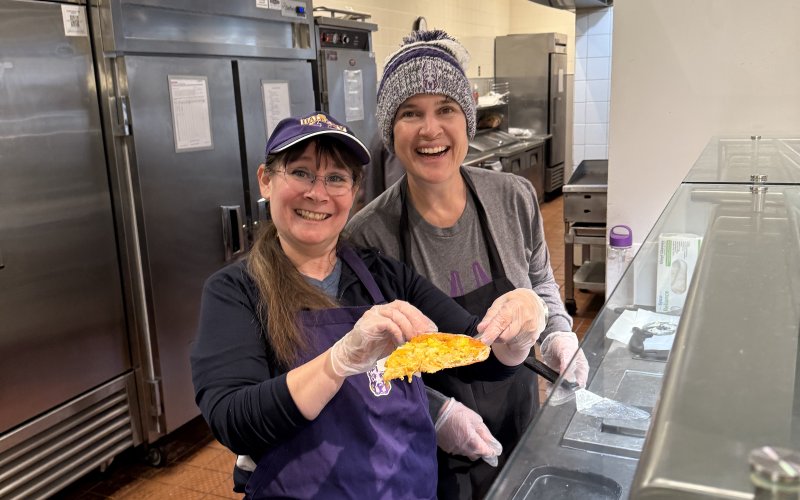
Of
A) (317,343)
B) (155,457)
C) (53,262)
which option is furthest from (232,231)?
(317,343)

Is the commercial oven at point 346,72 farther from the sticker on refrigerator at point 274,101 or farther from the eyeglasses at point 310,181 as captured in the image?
the eyeglasses at point 310,181

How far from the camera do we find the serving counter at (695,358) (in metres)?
0.49

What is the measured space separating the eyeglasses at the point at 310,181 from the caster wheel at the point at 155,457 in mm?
2239

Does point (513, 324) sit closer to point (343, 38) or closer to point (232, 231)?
point (232, 231)

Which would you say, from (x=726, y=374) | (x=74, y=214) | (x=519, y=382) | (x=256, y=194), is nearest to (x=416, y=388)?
(x=519, y=382)

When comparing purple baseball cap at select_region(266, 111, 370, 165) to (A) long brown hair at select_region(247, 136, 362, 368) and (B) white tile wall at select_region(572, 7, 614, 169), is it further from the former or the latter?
(B) white tile wall at select_region(572, 7, 614, 169)

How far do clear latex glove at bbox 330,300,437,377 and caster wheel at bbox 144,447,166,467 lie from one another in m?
2.36

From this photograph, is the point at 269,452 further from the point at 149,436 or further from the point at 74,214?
the point at 149,436

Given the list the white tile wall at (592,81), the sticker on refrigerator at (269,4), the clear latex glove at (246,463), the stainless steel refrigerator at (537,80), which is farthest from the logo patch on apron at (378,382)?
the stainless steel refrigerator at (537,80)

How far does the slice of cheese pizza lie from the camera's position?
1146mm

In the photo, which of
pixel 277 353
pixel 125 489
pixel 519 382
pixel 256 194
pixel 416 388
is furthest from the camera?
pixel 256 194

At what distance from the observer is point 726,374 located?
576 mm

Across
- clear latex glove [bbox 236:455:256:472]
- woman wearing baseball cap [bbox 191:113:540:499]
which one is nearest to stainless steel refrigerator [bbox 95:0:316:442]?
woman wearing baseball cap [bbox 191:113:540:499]

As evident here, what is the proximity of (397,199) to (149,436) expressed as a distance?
2.06 m
